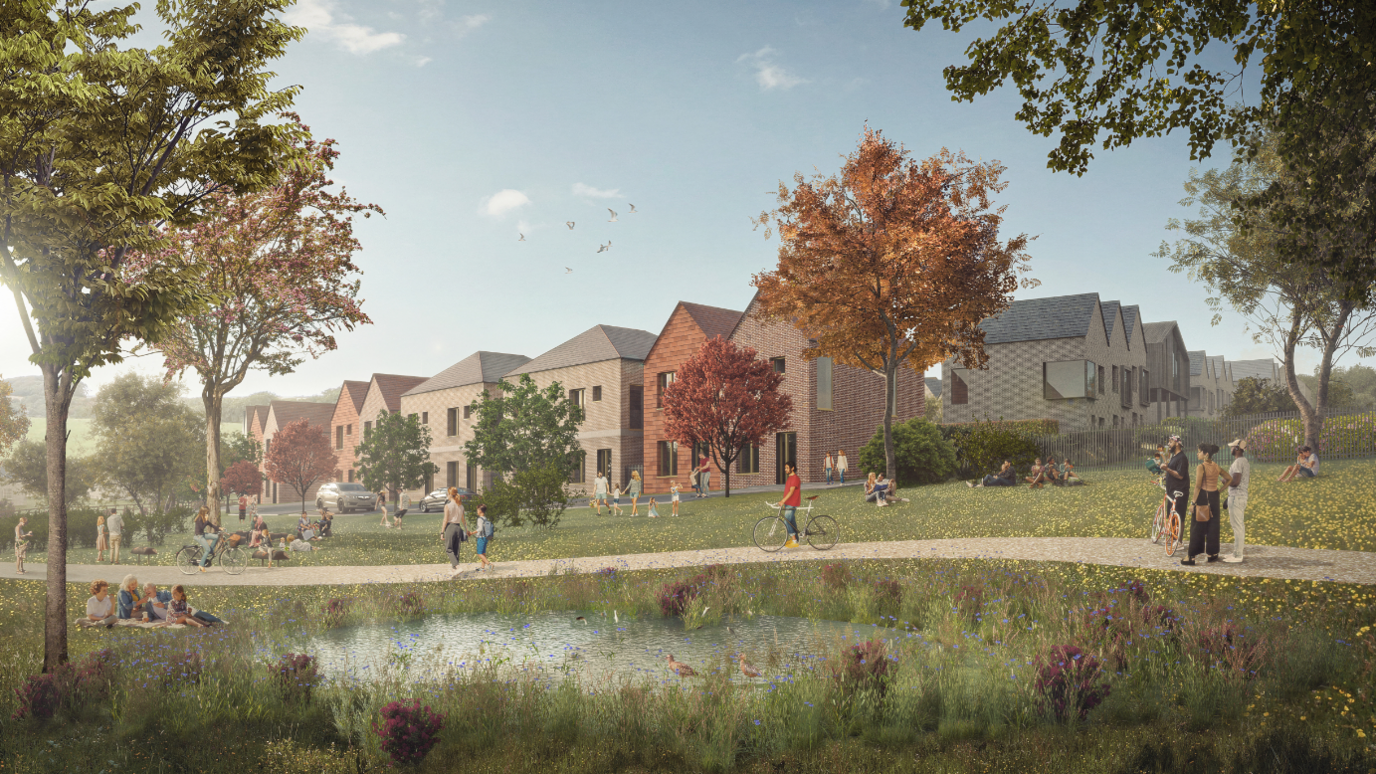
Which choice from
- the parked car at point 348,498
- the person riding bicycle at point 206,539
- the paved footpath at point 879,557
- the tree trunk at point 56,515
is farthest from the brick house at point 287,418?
the tree trunk at point 56,515

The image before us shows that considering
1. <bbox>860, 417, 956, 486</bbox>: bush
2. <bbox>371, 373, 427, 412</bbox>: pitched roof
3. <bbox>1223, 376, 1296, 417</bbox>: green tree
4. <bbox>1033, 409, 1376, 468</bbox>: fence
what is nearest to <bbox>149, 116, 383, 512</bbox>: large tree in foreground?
<bbox>860, 417, 956, 486</bbox>: bush

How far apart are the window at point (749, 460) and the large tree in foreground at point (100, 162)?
33.0 metres

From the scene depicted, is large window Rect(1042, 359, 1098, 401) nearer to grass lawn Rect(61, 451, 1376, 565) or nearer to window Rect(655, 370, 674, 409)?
grass lawn Rect(61, 451, 1376, 565)

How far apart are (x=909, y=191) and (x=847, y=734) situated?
26155 millimetres

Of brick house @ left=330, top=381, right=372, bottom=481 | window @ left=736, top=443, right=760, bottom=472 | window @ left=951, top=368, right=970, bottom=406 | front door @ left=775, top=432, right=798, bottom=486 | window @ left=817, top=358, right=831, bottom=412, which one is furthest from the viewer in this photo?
brick house @ left=330, top=381, right=372, bottom=481

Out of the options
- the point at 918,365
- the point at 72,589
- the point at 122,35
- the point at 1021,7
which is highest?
the point at 122,35

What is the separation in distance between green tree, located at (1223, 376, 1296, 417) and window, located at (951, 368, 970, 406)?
833 inches

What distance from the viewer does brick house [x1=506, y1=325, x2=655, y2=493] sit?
48875 millimetres

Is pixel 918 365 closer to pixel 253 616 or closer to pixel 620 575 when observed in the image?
pixel 620 575

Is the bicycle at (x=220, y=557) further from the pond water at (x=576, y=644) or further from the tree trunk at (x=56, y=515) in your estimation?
the tree trunk at (x=56, y=515)

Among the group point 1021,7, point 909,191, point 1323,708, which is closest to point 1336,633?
point 1323,708

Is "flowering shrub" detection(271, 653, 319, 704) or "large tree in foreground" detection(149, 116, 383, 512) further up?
"large tree in foreground" detection(149, 116, 383, 512)

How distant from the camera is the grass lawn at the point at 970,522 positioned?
59.4 feet

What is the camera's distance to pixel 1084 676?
711 centimetres
